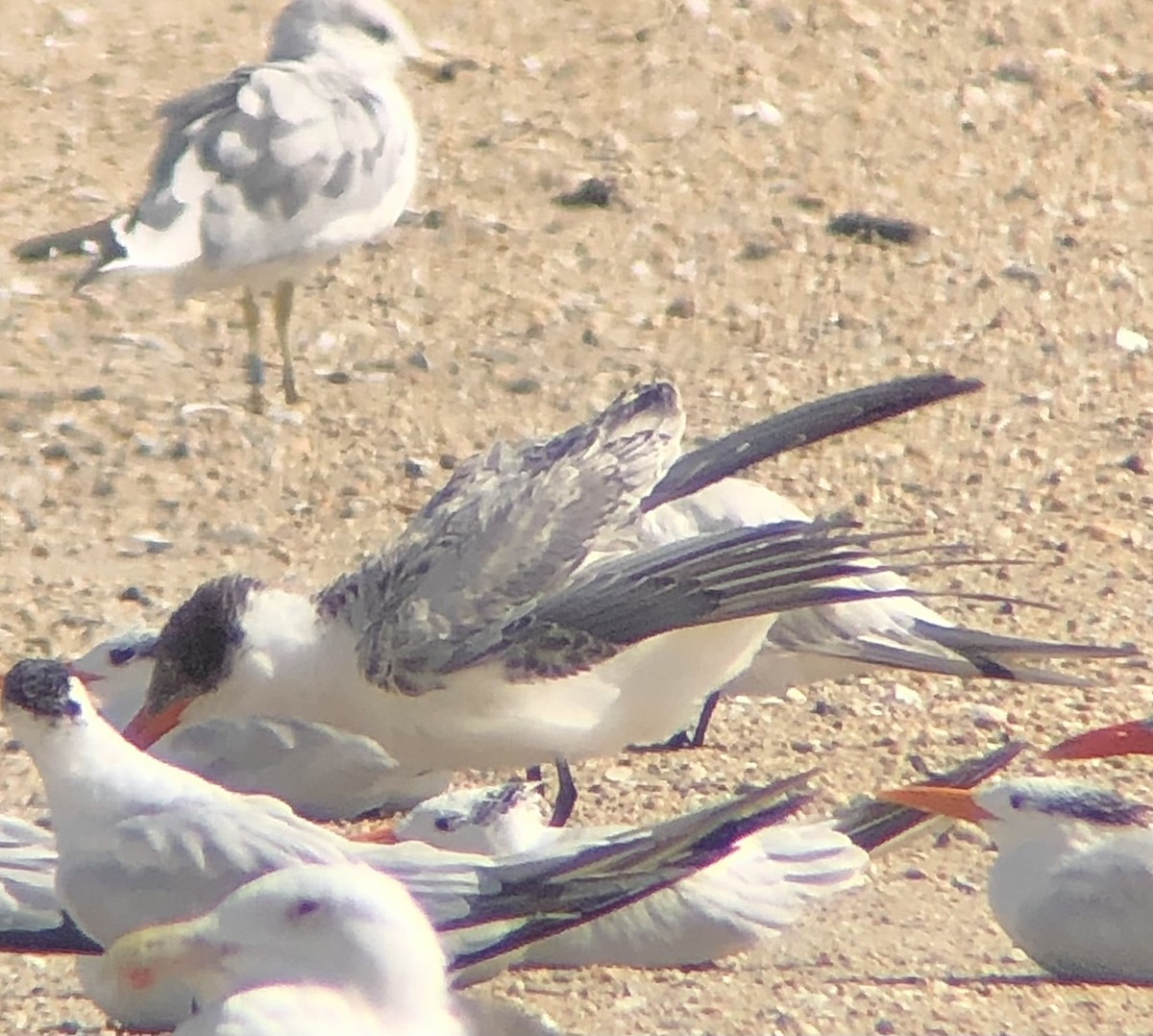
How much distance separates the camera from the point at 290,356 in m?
9.63

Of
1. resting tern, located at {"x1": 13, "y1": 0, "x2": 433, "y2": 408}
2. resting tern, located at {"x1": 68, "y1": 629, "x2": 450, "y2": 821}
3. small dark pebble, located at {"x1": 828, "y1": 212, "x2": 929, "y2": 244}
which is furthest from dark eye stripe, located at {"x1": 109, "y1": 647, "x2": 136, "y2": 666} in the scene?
small dark pebble, located at {"x1": 828, "y1": 212, "x2": 929, "y2": 244}

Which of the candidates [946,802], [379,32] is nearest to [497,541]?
[946,802]

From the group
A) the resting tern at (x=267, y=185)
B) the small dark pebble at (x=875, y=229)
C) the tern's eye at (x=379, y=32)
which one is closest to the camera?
the resting tern at (x=267, y=185)

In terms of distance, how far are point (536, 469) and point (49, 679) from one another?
1.30 meters

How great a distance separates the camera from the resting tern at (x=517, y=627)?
6.29 metres

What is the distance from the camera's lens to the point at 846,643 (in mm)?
7156

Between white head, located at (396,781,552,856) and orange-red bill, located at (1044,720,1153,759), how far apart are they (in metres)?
1.19

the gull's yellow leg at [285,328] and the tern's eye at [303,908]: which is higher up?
the tern's eye at [303,908]

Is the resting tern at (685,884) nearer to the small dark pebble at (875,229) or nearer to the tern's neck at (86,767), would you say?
Answer: the tern's neck at (86,767)

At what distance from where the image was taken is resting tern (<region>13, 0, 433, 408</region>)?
896 cm

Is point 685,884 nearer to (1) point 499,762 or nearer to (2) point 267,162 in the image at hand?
(1) point 499,762

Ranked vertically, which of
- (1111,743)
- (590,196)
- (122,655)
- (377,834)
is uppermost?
(1111,743)

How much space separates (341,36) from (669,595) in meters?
4.30

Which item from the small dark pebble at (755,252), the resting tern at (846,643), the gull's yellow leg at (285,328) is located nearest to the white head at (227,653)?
the resting tern at (846,643)
